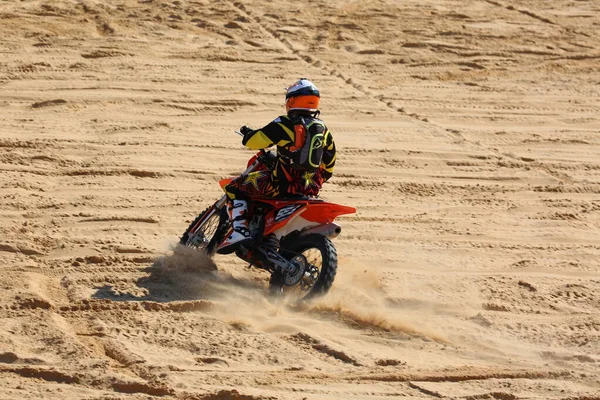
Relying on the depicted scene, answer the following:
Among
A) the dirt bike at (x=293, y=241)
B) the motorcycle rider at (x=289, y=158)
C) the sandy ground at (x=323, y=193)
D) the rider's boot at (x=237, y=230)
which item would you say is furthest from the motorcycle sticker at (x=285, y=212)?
the sandy ground at (x=323, y=193)

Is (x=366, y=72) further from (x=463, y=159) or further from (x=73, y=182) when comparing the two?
(x=73, y=182)

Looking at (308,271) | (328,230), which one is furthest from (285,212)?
(308,271)

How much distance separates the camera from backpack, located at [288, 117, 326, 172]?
25.3 feet

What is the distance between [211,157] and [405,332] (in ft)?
13.9

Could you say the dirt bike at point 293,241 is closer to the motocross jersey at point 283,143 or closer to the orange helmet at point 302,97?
the motocross jersey at point 283,143

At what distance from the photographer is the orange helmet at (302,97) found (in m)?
7.73

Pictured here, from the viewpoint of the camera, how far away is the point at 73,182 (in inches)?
396

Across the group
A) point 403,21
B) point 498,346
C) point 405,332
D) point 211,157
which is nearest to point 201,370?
point 405,332

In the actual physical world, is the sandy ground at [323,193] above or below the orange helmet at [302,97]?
below

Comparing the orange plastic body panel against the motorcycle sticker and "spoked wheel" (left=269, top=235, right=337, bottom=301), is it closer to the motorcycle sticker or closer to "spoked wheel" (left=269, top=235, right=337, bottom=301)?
the motorcycle sticker

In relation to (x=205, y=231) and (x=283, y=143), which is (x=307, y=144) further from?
(x=205, y=231)

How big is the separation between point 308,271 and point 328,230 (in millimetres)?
343

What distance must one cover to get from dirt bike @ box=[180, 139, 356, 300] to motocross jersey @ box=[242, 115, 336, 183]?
0.50 ft

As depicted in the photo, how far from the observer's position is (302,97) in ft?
25.4
